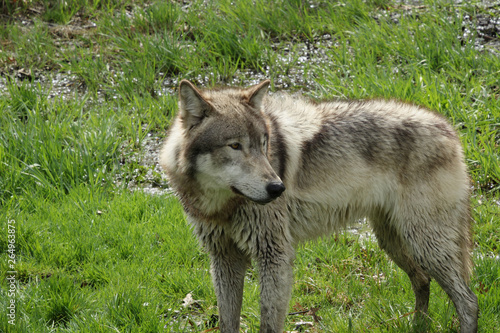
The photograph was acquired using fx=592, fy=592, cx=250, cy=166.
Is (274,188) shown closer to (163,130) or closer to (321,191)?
(321,191)

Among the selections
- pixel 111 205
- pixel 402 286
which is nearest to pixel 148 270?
pixel 111 205

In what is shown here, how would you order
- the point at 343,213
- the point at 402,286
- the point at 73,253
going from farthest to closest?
the point at 73,253, the point at 402,286, the point at 343,213

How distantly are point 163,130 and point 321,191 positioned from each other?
3397 millimetres

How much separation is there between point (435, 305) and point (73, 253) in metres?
3.20

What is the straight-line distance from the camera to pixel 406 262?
488 cm

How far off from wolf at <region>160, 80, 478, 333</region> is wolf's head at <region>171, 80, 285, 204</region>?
0.04ft

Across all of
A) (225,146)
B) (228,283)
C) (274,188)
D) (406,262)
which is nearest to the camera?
(274,188)

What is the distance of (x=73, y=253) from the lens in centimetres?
545

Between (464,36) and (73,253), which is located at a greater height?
(464,36)

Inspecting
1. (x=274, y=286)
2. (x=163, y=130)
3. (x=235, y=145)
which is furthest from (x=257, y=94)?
(x=163, y=130)

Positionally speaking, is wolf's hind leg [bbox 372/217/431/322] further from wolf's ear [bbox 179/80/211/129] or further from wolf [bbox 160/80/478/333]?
wolf's ear [bbox 179/80/211/129]

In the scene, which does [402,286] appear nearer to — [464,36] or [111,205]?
[111,205]

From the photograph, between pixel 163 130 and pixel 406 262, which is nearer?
pixel 406 262

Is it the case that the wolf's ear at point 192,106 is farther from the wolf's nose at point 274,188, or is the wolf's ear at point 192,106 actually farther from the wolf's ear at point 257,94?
the wolf's nose at point 274,188
